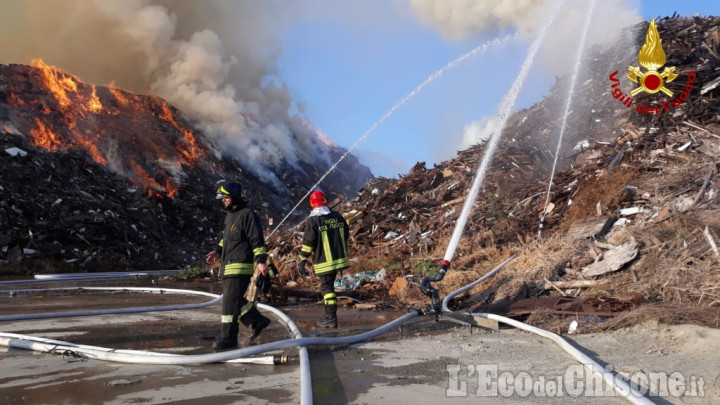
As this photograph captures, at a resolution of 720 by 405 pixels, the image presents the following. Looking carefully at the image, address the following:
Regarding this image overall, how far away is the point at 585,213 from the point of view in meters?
9.02

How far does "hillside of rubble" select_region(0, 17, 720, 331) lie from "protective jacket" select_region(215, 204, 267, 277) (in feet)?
7.75

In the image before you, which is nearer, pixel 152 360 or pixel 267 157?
pixel 152 360

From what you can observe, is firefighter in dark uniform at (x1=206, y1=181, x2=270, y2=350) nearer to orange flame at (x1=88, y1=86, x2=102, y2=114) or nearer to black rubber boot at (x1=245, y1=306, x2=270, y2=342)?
black rubber boot at (x1=245, y1=306, x2=270, y2=342)

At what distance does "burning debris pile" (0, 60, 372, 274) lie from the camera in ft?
53.5

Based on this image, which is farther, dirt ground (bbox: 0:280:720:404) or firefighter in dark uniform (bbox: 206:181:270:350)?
firefighter in dark uniform (bbox: 206:181:270:350)

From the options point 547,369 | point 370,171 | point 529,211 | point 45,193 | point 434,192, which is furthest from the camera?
point 370,171

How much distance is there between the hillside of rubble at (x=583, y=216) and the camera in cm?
604

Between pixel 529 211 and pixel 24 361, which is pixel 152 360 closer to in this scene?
pixel 24 361

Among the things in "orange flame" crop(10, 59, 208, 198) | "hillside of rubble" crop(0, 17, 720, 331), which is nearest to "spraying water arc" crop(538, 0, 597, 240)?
"hillside of rubble" crop(0, 17, 720, 331)

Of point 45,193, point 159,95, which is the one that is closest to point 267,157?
point 159,95

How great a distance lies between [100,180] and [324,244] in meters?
16.9

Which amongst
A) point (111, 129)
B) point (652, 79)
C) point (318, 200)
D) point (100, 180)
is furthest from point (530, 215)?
point (111, 129)

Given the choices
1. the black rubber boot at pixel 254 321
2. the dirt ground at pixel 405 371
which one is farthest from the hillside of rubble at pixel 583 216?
the black rubber boot at pixel 254 321

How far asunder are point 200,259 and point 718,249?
692 inches
